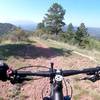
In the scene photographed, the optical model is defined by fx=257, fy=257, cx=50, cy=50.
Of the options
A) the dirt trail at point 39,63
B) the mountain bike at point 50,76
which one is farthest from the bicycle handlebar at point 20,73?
the dirt trail at point 39,63

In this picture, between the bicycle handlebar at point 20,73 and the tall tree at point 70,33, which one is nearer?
the bicycle handlebar at point 20,73

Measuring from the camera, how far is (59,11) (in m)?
49.8

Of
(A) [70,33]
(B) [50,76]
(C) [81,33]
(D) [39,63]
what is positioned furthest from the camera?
(A) [70,33]

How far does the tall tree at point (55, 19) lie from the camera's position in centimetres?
5000

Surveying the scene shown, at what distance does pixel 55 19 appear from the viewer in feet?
167

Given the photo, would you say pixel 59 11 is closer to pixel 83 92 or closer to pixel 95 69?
pixel 83 92

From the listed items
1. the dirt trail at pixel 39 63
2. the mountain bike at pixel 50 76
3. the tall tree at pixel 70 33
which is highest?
the mountain bike at pixel 50 76

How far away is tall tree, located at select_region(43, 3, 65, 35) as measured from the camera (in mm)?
50000

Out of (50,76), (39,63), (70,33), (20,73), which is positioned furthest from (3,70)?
(70,33)

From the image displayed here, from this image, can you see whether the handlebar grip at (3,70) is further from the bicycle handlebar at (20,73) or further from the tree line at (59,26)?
the tree line at (59,26)

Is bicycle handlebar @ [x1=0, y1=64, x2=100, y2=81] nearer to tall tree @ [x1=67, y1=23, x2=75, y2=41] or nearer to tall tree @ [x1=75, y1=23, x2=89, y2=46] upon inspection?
tall tree @ [x1=75, y1=23, x2=89, y2=46]

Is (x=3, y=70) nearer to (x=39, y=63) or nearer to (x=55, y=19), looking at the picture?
(x=39, y=63)

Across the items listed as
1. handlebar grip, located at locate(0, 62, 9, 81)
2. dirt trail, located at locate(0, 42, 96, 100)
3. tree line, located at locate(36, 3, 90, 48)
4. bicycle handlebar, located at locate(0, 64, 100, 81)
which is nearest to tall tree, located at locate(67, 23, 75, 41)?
tree line, located at locate(36, 3, 90, 48)

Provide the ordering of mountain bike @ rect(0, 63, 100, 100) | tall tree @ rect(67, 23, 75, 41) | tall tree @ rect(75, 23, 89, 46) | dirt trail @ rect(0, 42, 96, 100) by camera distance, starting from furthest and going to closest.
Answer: tall tree @ rect(67, 23, 75, 41), tall tree @ rect(75, 23, 89, 46), dirt trail @ rect(0, 42, 96, 100), mountain bike @ rect(0, 63, 100, 100)
